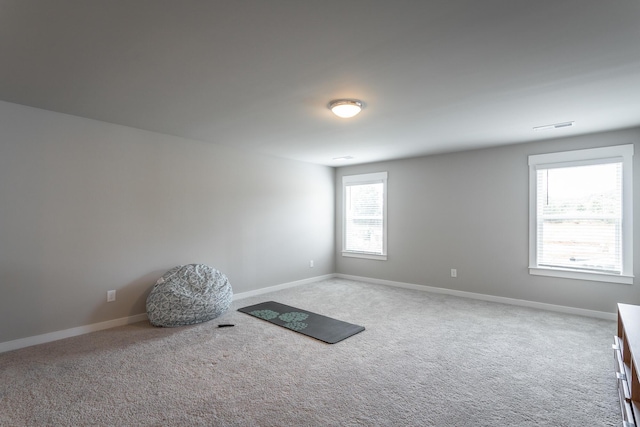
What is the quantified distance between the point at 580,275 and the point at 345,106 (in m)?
3.81

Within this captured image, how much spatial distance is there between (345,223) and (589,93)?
14.7ft

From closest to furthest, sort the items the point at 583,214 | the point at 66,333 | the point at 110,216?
the point at 66,333
the point at 110,216
the point at 583,214

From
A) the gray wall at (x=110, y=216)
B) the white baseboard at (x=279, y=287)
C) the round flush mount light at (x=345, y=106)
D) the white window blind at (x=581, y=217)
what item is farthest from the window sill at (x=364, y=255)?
the round flush mount light at (x=345, y=106)

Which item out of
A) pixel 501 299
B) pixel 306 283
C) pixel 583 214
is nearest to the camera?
pixel 583 214

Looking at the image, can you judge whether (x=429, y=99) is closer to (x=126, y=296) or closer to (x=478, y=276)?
(x=478, y=276)

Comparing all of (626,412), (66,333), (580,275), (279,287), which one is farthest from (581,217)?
(66,333)

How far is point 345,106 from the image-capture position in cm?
301

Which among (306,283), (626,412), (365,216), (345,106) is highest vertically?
(345,106)

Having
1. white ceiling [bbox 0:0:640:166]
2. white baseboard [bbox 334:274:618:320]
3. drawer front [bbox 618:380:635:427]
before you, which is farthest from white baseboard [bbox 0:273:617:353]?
drawer front [bbox 618:380:635:427]

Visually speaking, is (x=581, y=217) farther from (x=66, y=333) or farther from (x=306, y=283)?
(x=66, y=333)

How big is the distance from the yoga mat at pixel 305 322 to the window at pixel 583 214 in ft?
9.59

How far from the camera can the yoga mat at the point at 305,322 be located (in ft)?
11.4

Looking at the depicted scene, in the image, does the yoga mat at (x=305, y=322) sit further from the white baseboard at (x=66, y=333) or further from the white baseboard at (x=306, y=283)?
the white baseboard at (x=66, y=333)

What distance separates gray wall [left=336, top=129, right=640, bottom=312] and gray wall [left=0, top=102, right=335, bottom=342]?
2.30m
